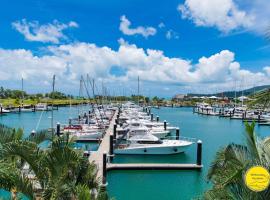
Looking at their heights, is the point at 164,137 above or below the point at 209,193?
below

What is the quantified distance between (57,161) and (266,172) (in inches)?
216

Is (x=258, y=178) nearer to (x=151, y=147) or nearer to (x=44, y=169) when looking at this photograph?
(x=44, y=169)

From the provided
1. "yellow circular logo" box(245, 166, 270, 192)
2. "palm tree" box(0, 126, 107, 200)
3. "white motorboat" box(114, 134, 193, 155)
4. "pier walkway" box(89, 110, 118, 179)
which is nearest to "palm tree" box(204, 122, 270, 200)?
"yellow circular logo" box(245, 166, 270, 192)

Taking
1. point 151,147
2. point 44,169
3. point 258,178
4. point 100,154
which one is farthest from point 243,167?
point 151,147

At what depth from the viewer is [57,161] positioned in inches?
360

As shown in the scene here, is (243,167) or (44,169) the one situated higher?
(243,167)

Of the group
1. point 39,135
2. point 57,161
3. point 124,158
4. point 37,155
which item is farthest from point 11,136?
point 124,158

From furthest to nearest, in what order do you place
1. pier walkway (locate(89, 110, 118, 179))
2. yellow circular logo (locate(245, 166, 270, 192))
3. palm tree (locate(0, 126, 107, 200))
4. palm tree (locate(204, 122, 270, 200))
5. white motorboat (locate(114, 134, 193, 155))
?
white motorboat (locate(114, 134, 193, 155)) < pier walkway (locate(89, 110, 118, 179)) < palm tree (locate(0, 126, 107, 200)) < palm tree (locate(204, 122, 270, 200)) < yellow circular logo (locate(245, 166, 270, 192))

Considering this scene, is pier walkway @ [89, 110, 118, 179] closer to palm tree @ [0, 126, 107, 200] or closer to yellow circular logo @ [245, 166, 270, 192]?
palm tree @ [0, 126, 107, 200]

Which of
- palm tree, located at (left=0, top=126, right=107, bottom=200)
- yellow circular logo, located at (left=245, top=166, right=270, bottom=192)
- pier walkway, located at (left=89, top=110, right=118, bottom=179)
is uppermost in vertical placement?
yellow circular logo, located at (left=245, top=166, right=270, bottom=192)

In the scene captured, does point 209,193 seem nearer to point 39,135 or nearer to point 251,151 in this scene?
point 251,151

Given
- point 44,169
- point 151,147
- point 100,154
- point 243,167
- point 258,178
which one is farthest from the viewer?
point 151,147

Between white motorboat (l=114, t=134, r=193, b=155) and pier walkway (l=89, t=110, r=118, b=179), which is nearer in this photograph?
pier walkway (l=89, t=110, r=118, b=179)

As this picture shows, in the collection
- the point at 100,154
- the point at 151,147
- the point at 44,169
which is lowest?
the point at 100,154
